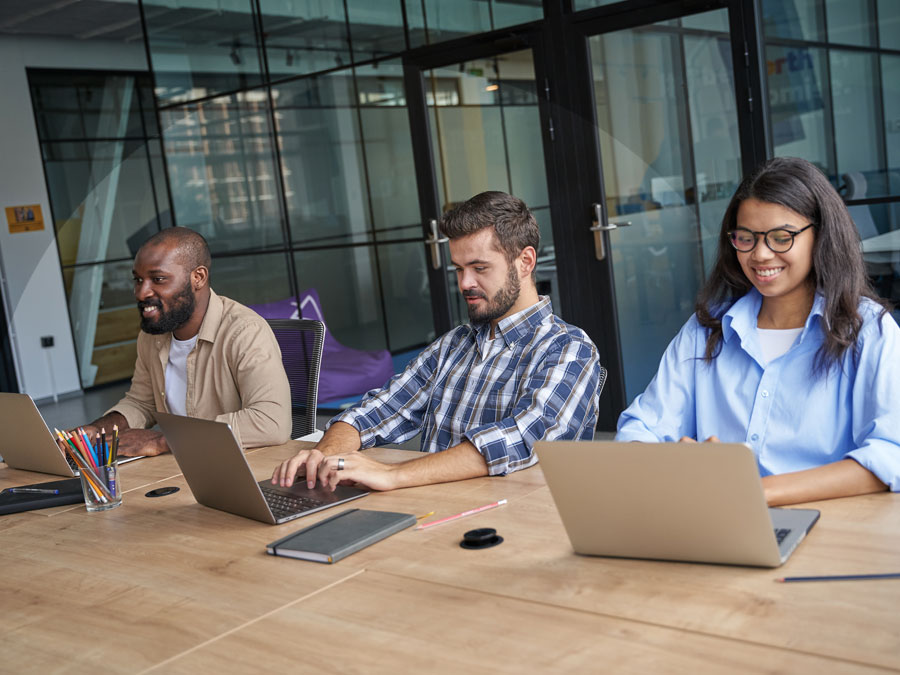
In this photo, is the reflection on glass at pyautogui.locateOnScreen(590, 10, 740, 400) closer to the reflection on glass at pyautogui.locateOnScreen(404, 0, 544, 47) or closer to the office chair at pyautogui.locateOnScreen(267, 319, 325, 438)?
the reflection on glass at pyautogui.locateOnScreen(404, 0, 544, 47)

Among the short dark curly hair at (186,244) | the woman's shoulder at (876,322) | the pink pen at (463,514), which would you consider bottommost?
the pink pen at (463,514)

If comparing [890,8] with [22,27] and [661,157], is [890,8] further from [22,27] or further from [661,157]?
[22,27]

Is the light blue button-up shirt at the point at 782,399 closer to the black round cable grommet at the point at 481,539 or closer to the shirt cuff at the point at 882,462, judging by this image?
the shirt cuff at the point at 882,462

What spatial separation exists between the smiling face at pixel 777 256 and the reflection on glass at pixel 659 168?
244 centimetres

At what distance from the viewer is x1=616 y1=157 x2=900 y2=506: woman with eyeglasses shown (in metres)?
1.72

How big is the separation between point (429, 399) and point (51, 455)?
0.97 meters

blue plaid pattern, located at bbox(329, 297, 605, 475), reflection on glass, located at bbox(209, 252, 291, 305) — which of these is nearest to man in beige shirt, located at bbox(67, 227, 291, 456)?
blue plaid pattern, located at bbox(329, 297, 605, 475)

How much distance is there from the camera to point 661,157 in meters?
4.41

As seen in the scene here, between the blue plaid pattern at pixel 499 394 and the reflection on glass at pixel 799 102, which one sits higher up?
the reflection on glass at pixel 799 102

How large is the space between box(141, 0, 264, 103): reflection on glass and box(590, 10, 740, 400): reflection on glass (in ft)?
7.70

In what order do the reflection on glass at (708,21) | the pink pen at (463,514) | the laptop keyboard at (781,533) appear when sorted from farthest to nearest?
1. the reflection on glass at (708,21)
2. the pink pen at (463,514)
3. the laptop keyboard at (781,533)

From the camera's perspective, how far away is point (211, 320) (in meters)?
2.81

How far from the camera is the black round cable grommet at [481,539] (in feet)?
4.98

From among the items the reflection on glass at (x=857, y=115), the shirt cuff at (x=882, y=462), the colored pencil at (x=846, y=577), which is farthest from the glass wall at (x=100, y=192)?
the colored pencil at (x=846, y=577)
